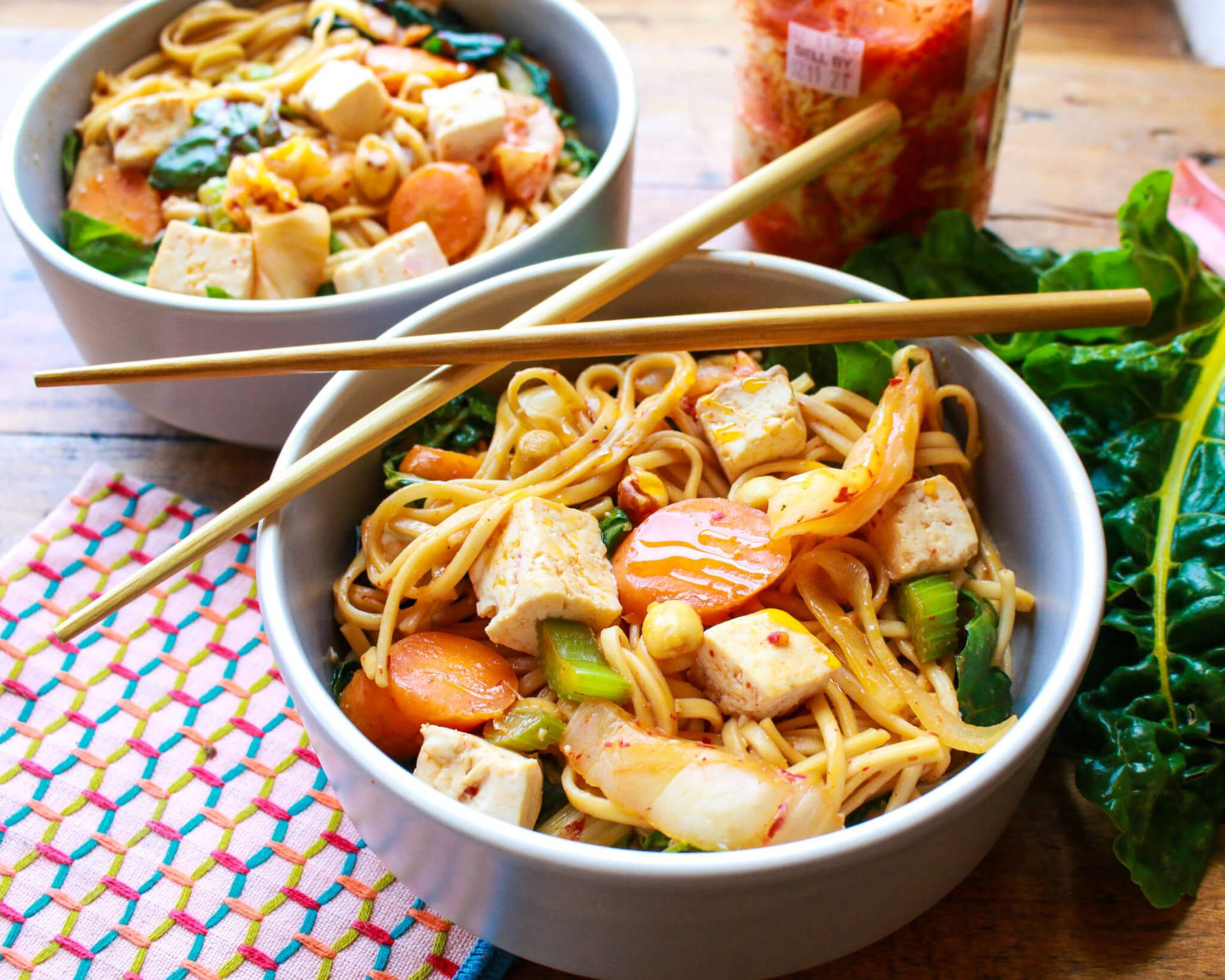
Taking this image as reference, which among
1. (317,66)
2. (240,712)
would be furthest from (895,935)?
(317,66)

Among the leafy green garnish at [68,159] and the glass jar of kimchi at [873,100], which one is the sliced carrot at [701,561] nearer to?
A: the glass jar of kimchi at [873,100]

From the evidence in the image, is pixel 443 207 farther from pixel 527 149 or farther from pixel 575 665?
pixel 575 665

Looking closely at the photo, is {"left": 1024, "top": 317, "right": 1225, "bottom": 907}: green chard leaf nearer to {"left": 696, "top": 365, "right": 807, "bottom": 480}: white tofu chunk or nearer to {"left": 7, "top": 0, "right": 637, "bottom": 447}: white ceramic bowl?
{"left": 696, "top": 365, "right": 807, "bottom": 480}: white tofu chunk

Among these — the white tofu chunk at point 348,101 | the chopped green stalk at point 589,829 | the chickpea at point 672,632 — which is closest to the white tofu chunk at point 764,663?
the chickpea at point 672,632

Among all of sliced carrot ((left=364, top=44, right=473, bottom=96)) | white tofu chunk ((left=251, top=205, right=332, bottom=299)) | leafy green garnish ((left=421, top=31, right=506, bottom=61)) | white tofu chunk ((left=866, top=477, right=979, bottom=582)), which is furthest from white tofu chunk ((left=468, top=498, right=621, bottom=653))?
leafy green garnish ((left=421, top=31, right=506, bottom=61))

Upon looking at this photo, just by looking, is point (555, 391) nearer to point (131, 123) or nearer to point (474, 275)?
point (474, 275)

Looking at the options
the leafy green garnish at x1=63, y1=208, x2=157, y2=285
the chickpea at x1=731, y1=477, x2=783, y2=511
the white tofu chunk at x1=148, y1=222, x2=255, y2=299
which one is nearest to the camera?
the chickpea at x1=731, y1=477, x2=783, y2=511

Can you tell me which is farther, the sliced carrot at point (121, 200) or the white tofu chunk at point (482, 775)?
the sliced carrot at point (121, 200)
